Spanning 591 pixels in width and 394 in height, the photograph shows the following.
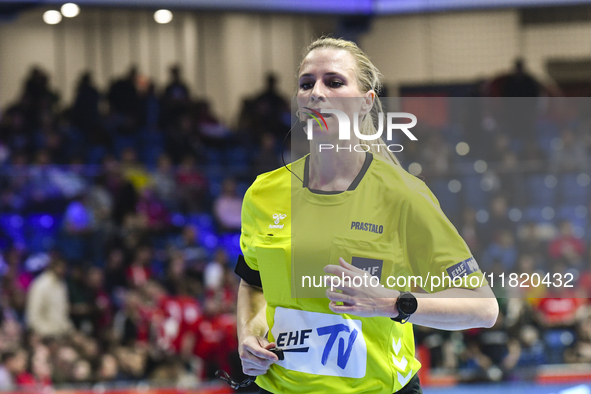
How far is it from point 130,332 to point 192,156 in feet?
11.7

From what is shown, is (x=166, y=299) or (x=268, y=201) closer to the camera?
(x=268, y=201)

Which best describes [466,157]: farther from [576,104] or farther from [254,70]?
[254,70]

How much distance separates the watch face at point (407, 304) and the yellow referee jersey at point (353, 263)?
19 centimetres

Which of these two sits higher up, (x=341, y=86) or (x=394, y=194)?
(x=341, y=86)

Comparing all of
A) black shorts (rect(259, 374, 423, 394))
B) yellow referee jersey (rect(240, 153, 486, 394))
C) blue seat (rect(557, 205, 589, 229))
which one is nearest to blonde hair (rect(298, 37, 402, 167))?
yellow referee jersey (rect(240, 153, 486, 394))

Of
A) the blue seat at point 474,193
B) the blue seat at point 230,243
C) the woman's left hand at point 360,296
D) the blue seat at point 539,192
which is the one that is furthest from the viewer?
the blue seat at point 230,243

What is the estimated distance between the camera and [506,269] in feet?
18.3

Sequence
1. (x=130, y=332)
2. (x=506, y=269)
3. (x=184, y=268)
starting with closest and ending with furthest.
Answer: (x=506, y=269) < (x=130, y=332) < (x=184, y=268)

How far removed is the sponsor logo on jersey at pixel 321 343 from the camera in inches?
88.4

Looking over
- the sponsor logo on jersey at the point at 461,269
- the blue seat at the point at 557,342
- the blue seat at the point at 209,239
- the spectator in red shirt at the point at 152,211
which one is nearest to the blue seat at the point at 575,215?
the blue seat at the point at 557,342

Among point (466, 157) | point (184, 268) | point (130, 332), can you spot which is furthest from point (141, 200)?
point (466, 157)

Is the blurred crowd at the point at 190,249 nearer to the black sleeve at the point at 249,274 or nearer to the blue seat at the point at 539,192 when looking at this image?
the blue seat at the point at 539,192

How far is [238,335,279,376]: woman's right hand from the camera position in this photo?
2279 millimetres

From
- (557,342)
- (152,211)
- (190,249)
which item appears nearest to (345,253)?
(557,342)
